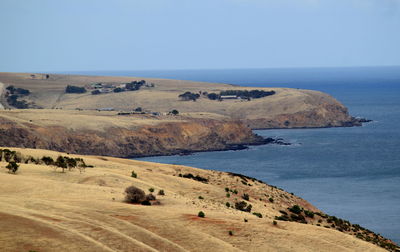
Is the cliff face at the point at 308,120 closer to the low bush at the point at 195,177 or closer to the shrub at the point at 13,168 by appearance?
the low bush at the point at 195,177

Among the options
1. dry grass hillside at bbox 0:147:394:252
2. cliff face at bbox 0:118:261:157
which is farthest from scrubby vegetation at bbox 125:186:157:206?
cliff face at bbox 0:118:261:157

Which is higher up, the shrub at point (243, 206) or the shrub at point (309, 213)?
the shrub at point (243, 206)

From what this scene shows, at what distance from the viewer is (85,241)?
35.3 metres

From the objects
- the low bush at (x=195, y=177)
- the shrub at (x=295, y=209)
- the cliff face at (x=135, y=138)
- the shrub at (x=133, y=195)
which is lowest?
the cliff face at (x=135, y=138)

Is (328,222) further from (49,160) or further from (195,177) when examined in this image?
(49,160)

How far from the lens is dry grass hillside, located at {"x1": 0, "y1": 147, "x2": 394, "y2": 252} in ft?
117

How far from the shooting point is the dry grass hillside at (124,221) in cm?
3572

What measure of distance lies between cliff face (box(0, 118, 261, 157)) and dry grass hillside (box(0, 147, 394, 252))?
249 feet

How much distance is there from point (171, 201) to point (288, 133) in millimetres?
128609

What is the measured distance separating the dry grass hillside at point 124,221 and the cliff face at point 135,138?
7602 cm

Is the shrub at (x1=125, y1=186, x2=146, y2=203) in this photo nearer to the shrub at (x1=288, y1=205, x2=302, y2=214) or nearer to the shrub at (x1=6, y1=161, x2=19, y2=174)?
the shrub at (x1=6, y1=161, x2=19, y2=174)

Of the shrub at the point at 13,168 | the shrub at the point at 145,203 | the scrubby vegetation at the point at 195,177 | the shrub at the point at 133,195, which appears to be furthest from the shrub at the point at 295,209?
the shrub at the point at 13,168

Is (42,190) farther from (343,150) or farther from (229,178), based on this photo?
(343,150)

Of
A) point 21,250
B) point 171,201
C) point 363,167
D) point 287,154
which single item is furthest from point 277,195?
point 287,154
